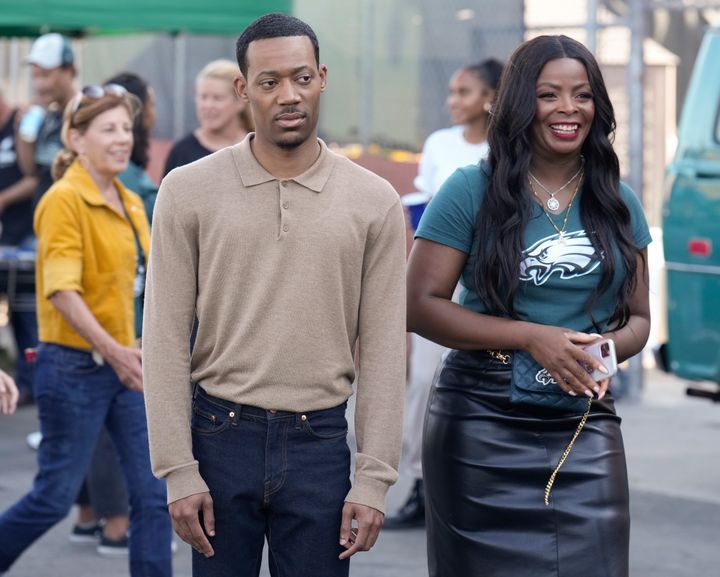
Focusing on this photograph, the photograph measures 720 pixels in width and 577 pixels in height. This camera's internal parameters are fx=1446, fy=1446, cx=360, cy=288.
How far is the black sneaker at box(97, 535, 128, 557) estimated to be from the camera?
6.36 m

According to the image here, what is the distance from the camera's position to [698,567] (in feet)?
20.7

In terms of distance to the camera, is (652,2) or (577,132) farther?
(652,2)

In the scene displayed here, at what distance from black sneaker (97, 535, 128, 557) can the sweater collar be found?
131 inches

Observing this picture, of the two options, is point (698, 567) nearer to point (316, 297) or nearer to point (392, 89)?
point (316, 297)

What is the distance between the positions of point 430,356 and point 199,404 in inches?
132

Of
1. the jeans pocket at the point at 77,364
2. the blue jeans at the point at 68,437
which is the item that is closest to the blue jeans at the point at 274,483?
the blue jeans at the point at 68,437

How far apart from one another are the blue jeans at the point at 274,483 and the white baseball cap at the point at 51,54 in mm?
5661

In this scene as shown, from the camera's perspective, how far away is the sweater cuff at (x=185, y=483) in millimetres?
3320

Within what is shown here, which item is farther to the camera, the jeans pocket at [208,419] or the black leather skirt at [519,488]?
the black leather skirt at [519,488]

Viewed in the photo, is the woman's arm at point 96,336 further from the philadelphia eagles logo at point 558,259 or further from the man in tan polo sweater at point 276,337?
the philadelphia eagles logo at point 558,259

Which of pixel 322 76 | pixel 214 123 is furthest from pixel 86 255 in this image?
pixel 322 76

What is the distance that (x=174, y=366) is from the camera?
3377mm

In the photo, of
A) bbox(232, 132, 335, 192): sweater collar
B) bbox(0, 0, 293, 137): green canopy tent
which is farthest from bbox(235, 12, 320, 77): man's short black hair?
bbox(0, 0, 293, 137): green canopy tent

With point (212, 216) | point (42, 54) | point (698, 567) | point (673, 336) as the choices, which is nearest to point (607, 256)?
point (212, 216)
